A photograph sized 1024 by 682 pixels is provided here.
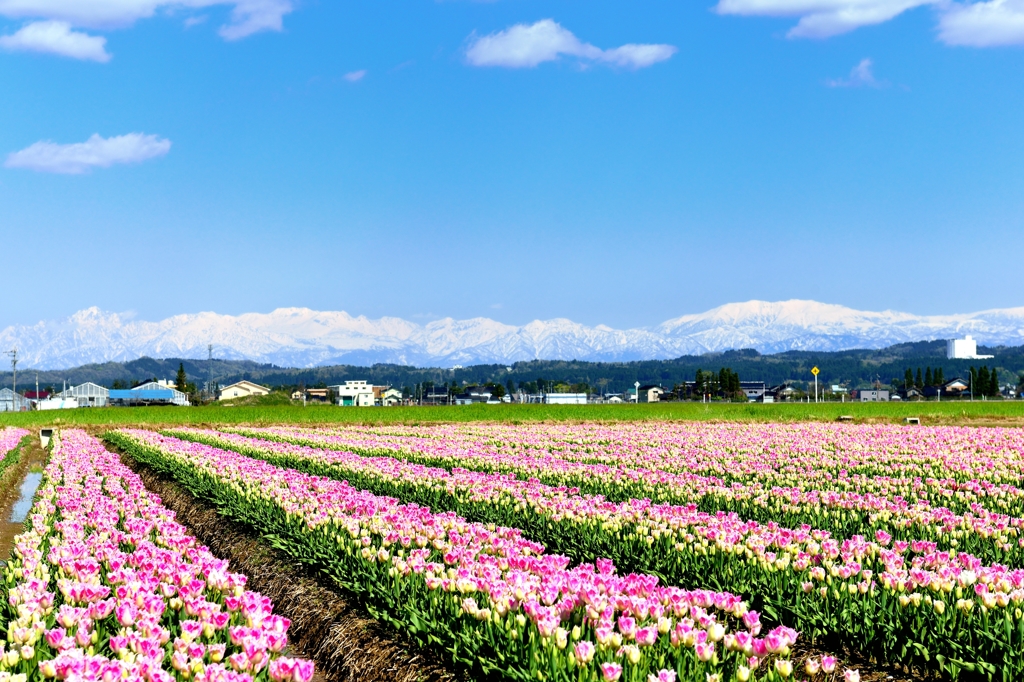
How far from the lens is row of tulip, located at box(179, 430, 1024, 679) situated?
6.09m

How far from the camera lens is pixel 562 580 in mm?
6434

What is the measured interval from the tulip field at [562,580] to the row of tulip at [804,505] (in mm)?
51

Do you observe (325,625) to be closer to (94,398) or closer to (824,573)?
(824,573)

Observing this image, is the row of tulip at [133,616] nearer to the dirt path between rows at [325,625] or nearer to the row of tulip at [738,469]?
the dirt path between rows at [325,625]

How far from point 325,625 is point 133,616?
7.96 feet

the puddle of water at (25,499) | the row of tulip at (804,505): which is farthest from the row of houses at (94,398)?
the row of tulip at (804,505)

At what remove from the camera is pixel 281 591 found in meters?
9.52

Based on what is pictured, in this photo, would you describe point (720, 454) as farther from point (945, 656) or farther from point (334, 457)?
point (945, 656)

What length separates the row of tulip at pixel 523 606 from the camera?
17.2 feet

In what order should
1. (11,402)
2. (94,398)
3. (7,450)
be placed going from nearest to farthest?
(7,450) < (11,402) < (94,398)

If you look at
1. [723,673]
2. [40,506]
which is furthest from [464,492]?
[723,673]

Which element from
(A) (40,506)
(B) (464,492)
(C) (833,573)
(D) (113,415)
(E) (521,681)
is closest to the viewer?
(E) (521,681)

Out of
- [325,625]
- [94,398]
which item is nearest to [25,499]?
[325,625]

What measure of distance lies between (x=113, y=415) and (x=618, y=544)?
56.5m
